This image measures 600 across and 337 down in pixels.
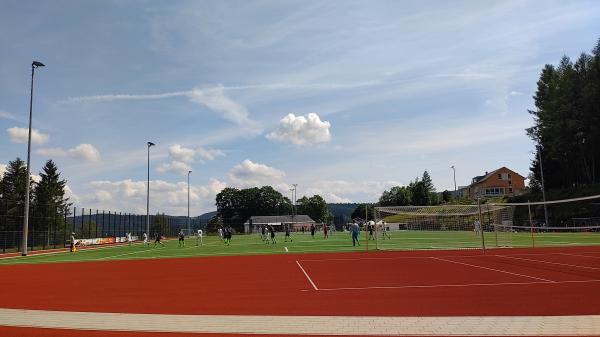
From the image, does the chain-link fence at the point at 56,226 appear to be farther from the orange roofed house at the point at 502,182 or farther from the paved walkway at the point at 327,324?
the orange roofed house at the point at 502,182

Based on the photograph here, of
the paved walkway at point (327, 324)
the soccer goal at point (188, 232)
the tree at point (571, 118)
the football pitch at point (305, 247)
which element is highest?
Answer: the tree at point (571, 118)

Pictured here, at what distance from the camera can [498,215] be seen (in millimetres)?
39688

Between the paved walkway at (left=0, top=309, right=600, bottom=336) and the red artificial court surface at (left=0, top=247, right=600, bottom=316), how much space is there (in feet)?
2.25

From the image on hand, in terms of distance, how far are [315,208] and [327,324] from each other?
17171 cm

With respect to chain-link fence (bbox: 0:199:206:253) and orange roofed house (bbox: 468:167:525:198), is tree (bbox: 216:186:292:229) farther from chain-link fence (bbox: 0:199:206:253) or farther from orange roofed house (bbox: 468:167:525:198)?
chain-link fence (bbox: 0:199:206:253)

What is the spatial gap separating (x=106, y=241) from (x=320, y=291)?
58.1 meters

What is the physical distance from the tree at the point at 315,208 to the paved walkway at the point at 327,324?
169 m

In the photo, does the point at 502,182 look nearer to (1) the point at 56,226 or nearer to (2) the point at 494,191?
(2) the point at 494,191

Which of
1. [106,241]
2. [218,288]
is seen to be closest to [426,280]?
[218,288]

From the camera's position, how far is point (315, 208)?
180 meters

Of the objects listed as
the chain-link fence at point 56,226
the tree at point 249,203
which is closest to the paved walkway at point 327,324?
the chain-link fence at point 56,226

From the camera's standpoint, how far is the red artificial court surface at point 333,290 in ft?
36.3

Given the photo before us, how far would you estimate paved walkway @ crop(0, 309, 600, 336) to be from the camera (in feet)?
27.8

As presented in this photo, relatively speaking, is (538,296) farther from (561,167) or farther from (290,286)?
(561,167)
